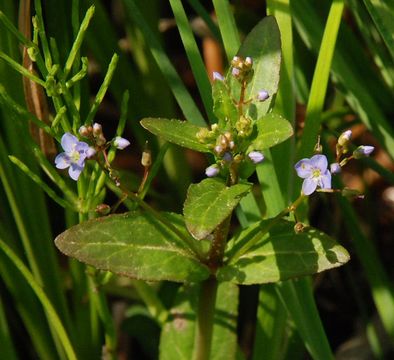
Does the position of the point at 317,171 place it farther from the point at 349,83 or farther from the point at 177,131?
the point at 349,83

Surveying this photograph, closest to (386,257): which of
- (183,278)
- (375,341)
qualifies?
(375,341)

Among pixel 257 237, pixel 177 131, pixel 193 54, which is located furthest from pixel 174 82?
pixel 257 237

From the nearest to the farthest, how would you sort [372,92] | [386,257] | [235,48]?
[235,48] < [372,92] < [386,257]

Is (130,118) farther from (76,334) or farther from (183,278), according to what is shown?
(183,278)

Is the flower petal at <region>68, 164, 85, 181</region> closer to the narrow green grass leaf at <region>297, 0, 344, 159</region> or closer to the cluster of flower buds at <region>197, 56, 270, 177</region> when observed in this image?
the cluster of flower buds at <region>197, 56, 270, 177</region>

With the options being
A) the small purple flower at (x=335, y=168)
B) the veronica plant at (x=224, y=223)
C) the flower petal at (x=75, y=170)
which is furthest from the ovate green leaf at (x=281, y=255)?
the flower petal at (x=75, y=170)

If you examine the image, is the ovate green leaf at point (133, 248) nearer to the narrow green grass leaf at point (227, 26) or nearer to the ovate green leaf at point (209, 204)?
the ovate green leaf at point (209, 204)

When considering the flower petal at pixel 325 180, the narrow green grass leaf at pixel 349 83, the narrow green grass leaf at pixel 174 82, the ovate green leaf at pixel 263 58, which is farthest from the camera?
the narrow green grass leaf at pixel 349 83

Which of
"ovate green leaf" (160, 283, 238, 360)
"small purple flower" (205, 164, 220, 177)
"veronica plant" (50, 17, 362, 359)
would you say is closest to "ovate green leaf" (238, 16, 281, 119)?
"veronica plant" (50, 17, 362, 359)
